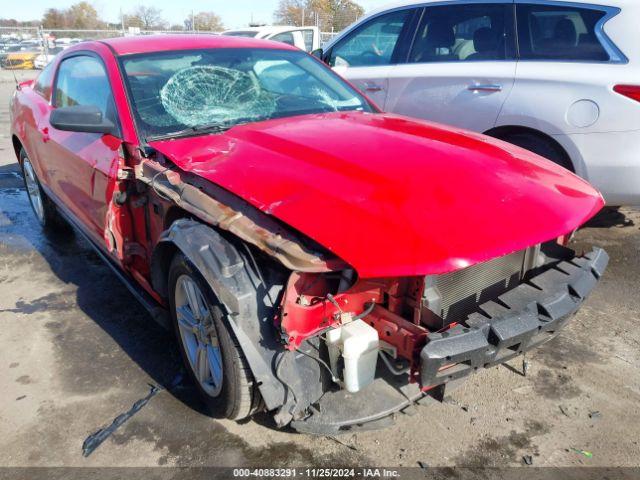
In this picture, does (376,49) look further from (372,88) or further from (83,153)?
(83,153)

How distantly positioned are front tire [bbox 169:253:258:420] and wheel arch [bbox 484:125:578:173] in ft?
9.69

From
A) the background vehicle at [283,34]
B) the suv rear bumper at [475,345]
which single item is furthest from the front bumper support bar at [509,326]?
the background vehicle at [283,34]

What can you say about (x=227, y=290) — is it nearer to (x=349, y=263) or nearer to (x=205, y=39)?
(x=349, y=263)

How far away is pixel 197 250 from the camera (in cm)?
210

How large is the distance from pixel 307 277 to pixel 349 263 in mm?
256

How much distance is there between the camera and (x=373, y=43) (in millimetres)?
5129

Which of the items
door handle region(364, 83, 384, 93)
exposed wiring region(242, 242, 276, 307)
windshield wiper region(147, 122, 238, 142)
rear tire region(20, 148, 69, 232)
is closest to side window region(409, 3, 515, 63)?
door handle region(364, 83, 384, 93)

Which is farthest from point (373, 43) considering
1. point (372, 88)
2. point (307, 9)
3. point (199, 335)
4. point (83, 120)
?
point (307, 9)

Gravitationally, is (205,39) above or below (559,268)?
above

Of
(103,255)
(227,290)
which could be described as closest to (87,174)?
(103,255)

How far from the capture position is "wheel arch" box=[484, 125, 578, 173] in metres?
3.88

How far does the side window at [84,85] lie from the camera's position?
309cm

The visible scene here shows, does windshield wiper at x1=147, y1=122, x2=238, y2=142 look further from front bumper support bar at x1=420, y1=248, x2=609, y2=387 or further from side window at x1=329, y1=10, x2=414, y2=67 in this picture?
side window at x1=329, y1=10, x2=414, y2=67

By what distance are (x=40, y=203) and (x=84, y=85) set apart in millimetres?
1778
